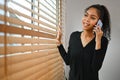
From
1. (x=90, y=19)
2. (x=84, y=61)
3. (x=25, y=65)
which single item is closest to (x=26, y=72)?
(x=25, y=65)

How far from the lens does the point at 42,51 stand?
1354 millimetres

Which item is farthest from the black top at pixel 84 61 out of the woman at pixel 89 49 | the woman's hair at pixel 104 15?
the woman's hair at pixel 104 15

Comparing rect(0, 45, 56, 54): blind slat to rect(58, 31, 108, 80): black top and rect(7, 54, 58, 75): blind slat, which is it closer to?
rect(7, 54, 58, 75): blind slat

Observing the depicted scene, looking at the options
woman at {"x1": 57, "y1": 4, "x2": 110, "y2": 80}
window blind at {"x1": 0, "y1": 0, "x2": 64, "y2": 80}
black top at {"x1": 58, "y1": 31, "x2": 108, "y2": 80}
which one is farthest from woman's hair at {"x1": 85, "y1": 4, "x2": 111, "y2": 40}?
window blind at {"x1": 0, "y1": 0, "x2": 64, "y2": 80}

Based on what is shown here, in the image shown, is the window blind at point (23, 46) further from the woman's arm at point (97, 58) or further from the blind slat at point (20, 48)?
the woman's arm at point (97, 58)

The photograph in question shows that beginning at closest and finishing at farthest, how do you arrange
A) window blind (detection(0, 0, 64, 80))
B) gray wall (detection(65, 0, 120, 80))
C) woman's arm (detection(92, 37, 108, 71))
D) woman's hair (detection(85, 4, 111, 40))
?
window blind (detection(0, 0, 64, 80))
woman's arm (detection(92, 37, 108, 71))
woman's hair (detection(85, 4, 111, 40))
gray wall (detection(65, 0, 120, 80))

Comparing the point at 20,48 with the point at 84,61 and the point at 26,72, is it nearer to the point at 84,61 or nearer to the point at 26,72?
the point at 26,72

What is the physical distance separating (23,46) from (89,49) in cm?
48

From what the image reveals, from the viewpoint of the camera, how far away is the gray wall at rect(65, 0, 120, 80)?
2.07 meters

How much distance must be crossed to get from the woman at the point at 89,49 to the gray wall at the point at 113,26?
706mm

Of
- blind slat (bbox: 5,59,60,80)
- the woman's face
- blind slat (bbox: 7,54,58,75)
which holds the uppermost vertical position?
the woman's face

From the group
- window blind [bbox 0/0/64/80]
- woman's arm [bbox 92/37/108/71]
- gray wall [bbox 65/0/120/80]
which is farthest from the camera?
gray wall [bbox 65/0/120/80]

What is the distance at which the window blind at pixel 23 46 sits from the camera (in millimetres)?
812

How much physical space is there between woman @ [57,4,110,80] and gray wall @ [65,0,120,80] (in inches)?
27.8
